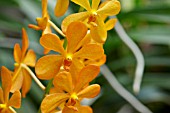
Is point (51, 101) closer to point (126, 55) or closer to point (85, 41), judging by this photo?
point (85, 41)

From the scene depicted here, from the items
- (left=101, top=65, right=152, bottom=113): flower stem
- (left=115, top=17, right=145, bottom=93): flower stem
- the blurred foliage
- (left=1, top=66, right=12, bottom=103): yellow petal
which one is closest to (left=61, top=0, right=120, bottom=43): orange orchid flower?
(left=1, top=66, right=12, bottom=103): yellow petal

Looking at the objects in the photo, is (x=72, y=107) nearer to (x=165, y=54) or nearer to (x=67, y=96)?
(x=67, y=96)

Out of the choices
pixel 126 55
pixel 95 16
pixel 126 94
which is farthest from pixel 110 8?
pixel 126 55

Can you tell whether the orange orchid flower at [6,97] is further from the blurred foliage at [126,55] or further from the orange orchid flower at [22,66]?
the blurred foliage at [126,55]

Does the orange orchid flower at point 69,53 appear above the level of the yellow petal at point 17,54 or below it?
above

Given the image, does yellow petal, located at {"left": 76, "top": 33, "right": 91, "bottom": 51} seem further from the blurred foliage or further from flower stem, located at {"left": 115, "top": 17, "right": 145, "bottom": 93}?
the blurred foliage

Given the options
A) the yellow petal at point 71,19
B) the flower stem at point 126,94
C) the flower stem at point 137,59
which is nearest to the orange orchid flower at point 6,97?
the yellow petal at point 71,19
